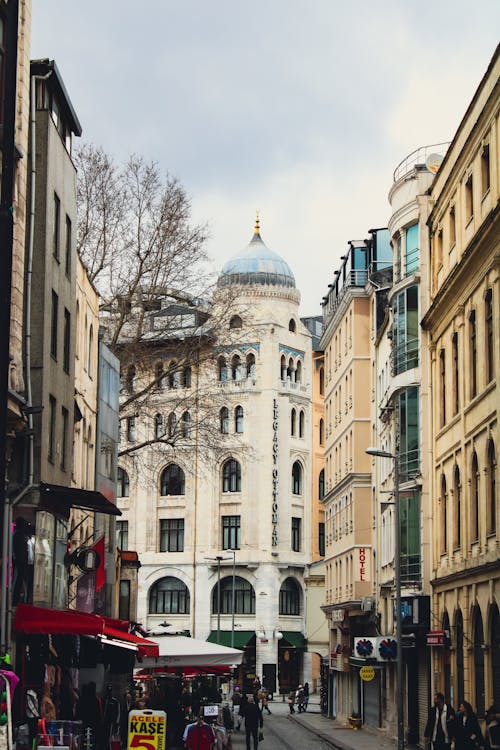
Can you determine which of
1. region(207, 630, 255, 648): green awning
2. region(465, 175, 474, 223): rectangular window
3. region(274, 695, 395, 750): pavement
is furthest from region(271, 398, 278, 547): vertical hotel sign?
region(465, 175, 474, 223): rectangular window

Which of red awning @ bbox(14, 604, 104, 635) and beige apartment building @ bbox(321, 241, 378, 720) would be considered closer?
red awning @ bbox(14, 604, 104, 635)

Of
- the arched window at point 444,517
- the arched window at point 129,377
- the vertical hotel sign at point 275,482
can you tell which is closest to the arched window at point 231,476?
the vertical hotel sign at point 275,482

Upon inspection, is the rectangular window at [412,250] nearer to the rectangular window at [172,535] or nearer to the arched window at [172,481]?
the arched window at [172,481]

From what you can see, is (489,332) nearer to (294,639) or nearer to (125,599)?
(125,599)

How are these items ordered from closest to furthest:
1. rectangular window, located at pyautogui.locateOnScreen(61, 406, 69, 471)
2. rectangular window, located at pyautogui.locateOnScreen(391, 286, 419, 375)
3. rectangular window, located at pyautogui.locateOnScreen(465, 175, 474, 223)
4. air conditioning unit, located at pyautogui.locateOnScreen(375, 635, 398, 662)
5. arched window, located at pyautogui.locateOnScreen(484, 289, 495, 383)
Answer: rectangular window, located at pyautogui.locateOnScreen(61, 406, 69, 471), arched window, located at pyautogui.locateOnScreen(484, 289, 495, 383), rectangular window, located at pyautogui.locateOnScreen(465, 175, 474, 223), rectangular window, located at pyautogui.locateOnScreen(391, 286, 419, 375), air conditioning unit, located at pyautogui.locateOnScreen(375, 635, 398, 662)

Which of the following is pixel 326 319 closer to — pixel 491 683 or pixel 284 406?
pixel 284 406

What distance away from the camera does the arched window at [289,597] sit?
90.3 meters

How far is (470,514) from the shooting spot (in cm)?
3341

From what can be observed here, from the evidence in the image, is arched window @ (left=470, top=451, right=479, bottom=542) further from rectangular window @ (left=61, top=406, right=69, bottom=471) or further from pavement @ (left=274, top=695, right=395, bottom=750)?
pavement @ (left=274, top=695, right=395, bottom=750)

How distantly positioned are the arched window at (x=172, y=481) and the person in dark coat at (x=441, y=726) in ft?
213

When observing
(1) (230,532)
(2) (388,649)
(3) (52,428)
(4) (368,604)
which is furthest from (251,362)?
(3) (52,428)

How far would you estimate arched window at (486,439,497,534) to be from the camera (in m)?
30.7

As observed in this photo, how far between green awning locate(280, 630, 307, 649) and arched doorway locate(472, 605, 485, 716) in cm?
5743

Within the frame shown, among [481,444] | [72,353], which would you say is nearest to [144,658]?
[72,353]
